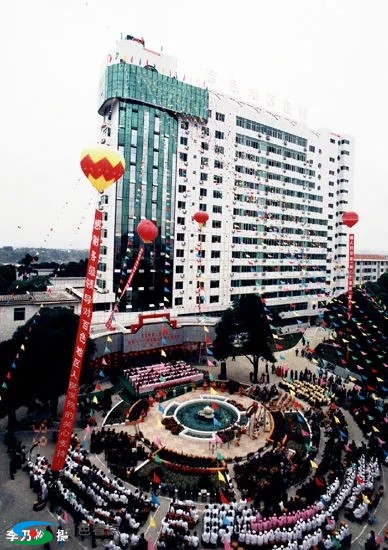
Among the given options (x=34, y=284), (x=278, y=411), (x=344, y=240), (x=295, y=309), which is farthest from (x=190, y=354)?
(x=344, y=240)

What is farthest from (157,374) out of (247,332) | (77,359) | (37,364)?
(77,359)

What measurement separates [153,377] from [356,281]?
6098cm

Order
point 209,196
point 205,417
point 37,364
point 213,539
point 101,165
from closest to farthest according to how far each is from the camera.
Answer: point 213,539, point 101,165, point 37,364, point 205,417, point 209,196

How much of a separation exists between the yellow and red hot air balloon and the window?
1501 cm

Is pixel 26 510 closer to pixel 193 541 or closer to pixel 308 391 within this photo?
pixel 193 541

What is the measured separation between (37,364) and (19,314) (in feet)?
26.3

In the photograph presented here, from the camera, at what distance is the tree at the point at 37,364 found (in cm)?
1797

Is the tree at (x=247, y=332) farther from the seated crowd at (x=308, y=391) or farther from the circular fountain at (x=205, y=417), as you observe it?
the circular fountain at (x=205, y=417)

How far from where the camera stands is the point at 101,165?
44.3 feet

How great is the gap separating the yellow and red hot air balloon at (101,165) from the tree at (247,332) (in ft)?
51.8

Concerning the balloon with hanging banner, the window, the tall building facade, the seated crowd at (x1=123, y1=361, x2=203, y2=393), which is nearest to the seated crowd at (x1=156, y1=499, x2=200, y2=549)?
the balloon with hanging banner

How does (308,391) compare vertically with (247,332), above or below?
below

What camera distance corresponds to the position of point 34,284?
49781 millimetres

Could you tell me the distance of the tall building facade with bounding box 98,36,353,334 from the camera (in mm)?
33344
